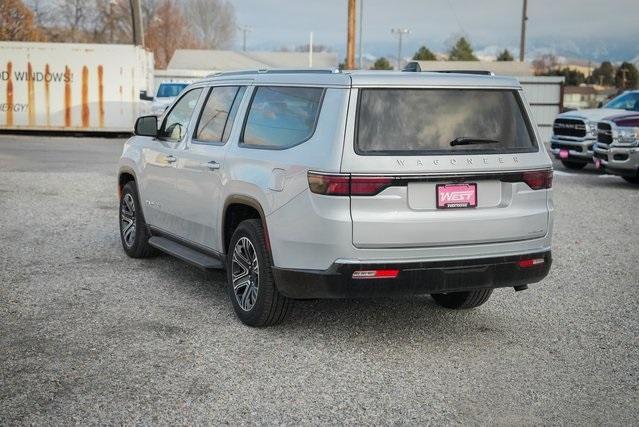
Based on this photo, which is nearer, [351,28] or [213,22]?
[351,28]

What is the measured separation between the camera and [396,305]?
6695mm

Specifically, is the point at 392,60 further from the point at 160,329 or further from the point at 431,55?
the point at 160,329

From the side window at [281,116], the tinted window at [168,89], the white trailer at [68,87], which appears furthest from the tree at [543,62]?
the side window at [281,116]

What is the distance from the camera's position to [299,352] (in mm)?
5465

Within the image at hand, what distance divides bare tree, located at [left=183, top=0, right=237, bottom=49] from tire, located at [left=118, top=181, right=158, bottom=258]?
9989cm

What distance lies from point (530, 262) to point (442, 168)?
0.98 meters

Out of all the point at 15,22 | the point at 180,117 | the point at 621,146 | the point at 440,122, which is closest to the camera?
the point at 440,122

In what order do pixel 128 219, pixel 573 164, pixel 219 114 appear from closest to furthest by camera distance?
1. pixel 219 114
2. pixel 128 219
3. pixel 573 164

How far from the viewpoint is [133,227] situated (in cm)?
843

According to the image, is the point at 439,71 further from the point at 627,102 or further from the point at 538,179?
the point at 627,102

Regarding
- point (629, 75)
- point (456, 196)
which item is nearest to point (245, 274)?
point (456, 196)

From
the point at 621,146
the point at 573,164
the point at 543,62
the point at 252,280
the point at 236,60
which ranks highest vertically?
the point at 543,62

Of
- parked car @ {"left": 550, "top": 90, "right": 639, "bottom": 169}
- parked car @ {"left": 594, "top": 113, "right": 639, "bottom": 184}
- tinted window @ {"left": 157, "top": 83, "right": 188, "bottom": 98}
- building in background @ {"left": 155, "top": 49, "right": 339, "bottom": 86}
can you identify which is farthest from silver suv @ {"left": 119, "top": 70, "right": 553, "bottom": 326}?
building in background @ {"left": 155, "top": 49, "right": 339, "bottom": 86}

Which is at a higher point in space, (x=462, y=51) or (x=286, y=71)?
(x=462, y=51)
